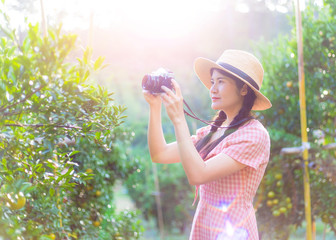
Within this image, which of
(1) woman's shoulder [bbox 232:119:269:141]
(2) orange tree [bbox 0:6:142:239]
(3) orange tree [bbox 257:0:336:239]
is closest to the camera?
(2) orange tree [bbox 0:6:142:239]

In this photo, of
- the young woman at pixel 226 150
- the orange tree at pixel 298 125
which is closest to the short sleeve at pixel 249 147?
the young woman at pixel 226 150

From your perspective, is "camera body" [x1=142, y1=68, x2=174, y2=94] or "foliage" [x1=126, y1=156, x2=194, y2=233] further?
"foliage" [x1=126, y1=156, x2=194, y2=233]

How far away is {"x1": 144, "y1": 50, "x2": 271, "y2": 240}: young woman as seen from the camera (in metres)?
1.30

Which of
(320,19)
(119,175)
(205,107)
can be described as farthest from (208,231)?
(205,107)

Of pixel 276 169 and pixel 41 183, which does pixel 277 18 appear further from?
pixel 41 183

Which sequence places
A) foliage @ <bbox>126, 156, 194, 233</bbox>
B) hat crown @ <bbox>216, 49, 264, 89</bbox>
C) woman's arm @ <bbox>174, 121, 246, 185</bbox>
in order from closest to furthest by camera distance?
woman's arm @ <bbox>174, 121, 246, 185</bbox>
hat crown @ <bbox>216, 49, 264, 89</bbox>
foliage @ <bbox>126, 156, 194, 233</bbox>

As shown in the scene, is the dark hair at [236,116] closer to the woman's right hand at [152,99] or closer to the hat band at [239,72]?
the hat band at [239,72]

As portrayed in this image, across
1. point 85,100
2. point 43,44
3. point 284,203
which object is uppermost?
point 43,44

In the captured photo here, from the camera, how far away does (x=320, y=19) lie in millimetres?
3102

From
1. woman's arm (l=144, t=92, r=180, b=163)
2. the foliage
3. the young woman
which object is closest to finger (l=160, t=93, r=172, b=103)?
the young woman

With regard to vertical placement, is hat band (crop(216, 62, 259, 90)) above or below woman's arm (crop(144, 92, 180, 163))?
above

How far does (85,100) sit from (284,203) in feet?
7.61

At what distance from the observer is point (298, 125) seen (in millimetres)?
3348

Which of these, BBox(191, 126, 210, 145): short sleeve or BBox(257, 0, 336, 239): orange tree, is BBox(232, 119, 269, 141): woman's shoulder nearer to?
BBox(191, 126, 210, 145): short sleeve
